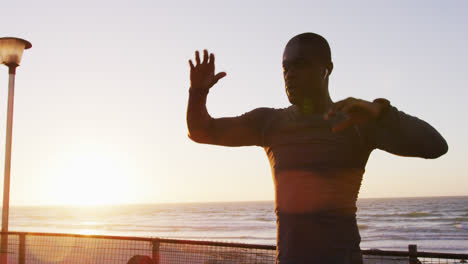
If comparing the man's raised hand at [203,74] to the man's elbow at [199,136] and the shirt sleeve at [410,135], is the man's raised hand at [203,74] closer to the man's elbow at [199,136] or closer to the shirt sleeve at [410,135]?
the man's elbow at [199,136]

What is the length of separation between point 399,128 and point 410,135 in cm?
4

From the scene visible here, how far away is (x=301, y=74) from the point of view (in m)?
1.80

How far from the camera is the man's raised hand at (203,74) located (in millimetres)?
1962

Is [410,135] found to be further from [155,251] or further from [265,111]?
[155,251]

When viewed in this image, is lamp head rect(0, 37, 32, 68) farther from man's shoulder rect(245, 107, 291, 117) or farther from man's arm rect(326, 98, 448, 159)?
man's arm rect(326, 98, 448, 159)

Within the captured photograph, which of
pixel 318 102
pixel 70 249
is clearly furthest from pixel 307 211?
pixel 70 249

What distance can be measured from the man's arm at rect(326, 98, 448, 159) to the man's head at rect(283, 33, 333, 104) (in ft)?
0.98

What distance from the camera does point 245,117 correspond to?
201cm

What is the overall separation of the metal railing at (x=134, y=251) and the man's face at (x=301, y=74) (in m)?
3.41

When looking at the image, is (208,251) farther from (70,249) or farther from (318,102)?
(318,102)

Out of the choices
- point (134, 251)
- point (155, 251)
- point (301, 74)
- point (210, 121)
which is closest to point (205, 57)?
point (210, 121)

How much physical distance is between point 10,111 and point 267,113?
22.2ft

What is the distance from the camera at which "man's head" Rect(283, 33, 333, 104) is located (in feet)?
5.91

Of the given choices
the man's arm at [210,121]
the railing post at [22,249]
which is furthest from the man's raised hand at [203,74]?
the railing post at [22,249]
